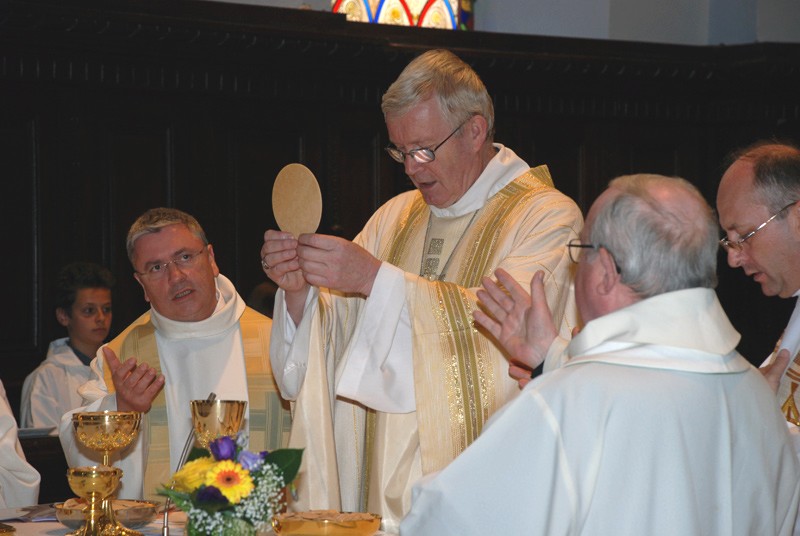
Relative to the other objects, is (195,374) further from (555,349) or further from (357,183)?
(357,183)

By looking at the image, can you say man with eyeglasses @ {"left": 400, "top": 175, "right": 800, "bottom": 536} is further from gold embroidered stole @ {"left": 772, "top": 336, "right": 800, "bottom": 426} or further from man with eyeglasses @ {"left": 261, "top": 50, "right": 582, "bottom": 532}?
man with eyeglasses @ {"left": 261, "top": 50, "right": 582, "bottom": 532}

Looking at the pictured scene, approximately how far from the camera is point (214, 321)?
484cm

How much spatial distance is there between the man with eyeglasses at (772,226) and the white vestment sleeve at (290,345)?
1.37 metres

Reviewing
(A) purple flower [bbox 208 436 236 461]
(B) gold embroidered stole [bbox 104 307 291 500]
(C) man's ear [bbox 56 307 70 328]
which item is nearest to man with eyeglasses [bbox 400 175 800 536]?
(A) purple flower [bbox 208 436 236 461]

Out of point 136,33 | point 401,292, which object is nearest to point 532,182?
point 401,292

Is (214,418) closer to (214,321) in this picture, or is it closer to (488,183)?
(488,183)

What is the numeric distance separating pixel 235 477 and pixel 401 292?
1.36 metres

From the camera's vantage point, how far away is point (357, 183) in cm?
771

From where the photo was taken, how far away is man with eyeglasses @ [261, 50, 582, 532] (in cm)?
377

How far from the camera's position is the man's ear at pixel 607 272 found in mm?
2504

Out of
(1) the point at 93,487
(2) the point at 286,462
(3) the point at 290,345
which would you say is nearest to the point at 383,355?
(3) the point at 290,345

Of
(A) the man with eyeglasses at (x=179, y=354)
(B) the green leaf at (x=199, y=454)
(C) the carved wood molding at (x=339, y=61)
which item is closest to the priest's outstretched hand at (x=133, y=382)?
(A) the man with eyeglasses at (x=179, y=354)

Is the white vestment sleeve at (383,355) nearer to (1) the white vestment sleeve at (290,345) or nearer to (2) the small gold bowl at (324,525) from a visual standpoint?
(1) the white vestment sleeve at (290,345)

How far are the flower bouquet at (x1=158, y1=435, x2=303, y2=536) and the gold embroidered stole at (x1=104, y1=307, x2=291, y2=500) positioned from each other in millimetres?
2054
